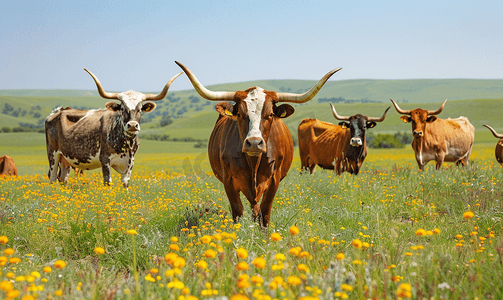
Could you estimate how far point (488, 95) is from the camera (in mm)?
172000

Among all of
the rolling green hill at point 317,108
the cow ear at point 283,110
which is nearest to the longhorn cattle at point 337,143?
the rolling green hill at point 317,108

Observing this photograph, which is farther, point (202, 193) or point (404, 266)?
point (202, 193)

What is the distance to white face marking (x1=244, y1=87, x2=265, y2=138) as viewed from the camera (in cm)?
458

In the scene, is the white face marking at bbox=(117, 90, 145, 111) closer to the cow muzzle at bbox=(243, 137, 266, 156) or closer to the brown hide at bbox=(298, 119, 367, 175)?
the cow muzzle at bbox=(243, 137, 266, 156)

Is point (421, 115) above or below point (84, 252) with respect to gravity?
above

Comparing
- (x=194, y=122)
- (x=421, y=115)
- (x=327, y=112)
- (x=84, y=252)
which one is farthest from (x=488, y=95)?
(x=84, y=252)

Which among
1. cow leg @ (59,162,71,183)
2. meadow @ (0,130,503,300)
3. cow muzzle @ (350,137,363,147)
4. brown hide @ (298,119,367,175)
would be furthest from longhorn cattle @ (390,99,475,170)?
cow leg @ (59,162,71,183)

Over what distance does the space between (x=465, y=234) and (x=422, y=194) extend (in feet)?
8.00

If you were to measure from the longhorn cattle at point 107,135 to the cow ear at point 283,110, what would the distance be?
14.3 feet

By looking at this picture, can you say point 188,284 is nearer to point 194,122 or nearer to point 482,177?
point 482,177

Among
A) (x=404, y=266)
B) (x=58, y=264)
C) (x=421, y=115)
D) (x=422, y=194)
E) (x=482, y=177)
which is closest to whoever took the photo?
(x=58, y=264)

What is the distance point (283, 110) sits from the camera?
5133mm

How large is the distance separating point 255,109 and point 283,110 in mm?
525

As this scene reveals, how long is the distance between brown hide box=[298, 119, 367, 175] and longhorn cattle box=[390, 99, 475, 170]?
5.87ft
